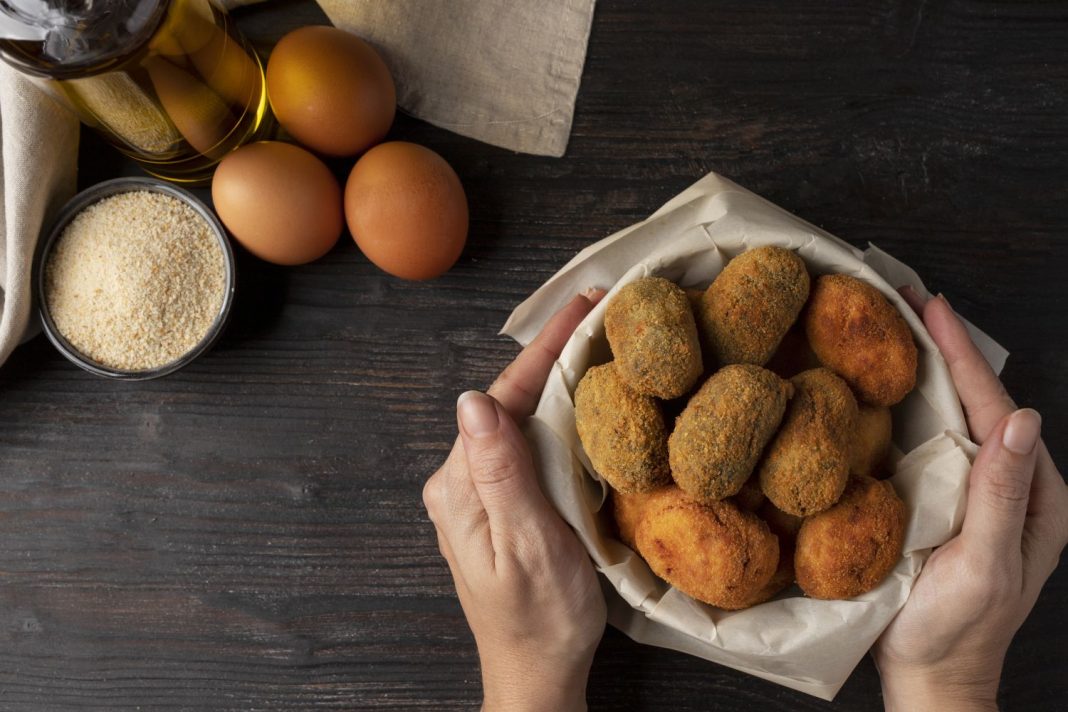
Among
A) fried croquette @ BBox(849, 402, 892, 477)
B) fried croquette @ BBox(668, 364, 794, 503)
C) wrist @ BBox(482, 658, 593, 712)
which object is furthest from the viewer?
wrist @ BBox(482, 658, 593, 712)

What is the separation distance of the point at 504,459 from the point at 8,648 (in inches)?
31.5

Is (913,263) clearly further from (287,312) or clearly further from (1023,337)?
(287,312)

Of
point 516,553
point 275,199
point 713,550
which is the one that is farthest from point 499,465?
point 275,199

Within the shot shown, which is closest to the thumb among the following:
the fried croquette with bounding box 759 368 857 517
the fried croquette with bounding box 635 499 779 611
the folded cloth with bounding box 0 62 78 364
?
the fried croquette with bounding box 635 499 779 611

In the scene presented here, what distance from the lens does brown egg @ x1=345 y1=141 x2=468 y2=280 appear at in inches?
39.4

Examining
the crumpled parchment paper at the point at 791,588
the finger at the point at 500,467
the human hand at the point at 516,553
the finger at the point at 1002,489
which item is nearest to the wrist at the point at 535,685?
the human hand at the point at 516,553

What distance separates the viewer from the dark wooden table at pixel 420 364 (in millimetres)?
1115

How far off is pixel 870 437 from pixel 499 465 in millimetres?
388

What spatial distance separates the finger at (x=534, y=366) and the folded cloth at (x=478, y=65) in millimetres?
277

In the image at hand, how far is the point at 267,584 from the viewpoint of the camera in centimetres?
112

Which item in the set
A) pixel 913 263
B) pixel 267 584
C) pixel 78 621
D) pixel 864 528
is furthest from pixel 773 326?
pixel 78 621

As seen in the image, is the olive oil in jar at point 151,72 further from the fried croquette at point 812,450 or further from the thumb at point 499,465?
the fried croquette at point 812,450

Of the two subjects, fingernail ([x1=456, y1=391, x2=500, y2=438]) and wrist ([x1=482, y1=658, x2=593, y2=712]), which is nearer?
fingernail ([x1=456, y1=391, x2=500, y2=438])

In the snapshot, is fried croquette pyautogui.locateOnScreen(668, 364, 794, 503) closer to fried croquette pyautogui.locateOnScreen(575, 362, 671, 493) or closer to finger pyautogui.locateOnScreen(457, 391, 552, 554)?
fried croquette pyautogui.locateOnScreen(575, 362, 671, 493)
